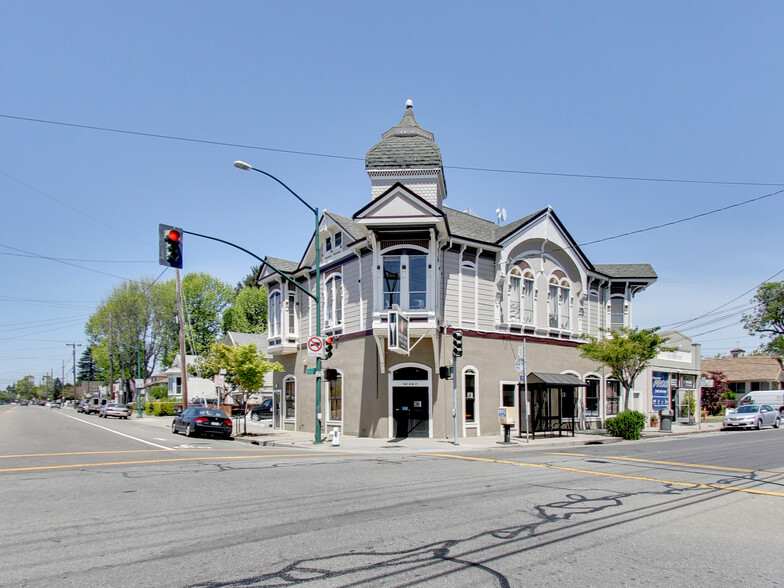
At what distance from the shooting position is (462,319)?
2394cm

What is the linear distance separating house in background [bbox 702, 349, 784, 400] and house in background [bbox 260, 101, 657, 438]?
4114 centimetres

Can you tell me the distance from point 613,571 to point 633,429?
19867 mm

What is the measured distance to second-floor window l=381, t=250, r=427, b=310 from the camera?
74.0ft

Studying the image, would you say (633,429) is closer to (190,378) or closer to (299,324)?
(299,324)

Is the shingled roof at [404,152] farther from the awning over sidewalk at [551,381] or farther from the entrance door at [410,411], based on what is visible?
the awning over sidewalk at [551,381]

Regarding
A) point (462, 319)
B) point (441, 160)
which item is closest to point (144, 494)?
point (462, 319)


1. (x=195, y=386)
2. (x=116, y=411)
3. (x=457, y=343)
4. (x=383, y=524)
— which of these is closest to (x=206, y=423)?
(x=457, y=343)

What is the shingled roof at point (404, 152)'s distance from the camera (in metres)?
25.2

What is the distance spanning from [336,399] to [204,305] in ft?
155

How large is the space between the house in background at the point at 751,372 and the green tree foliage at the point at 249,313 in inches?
1946

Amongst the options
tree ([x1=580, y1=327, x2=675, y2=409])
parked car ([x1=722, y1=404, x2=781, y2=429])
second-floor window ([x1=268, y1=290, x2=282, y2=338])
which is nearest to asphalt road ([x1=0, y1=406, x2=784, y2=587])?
tree ([x1=580, y1=327, x2=675, y2=409])

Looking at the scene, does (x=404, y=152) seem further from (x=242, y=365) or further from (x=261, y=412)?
(x=261, y=412)

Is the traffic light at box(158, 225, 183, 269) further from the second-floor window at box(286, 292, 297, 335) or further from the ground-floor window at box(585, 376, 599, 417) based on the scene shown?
the ground-floor window at box(585, 376, 599, 417)

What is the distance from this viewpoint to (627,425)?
23594mm
